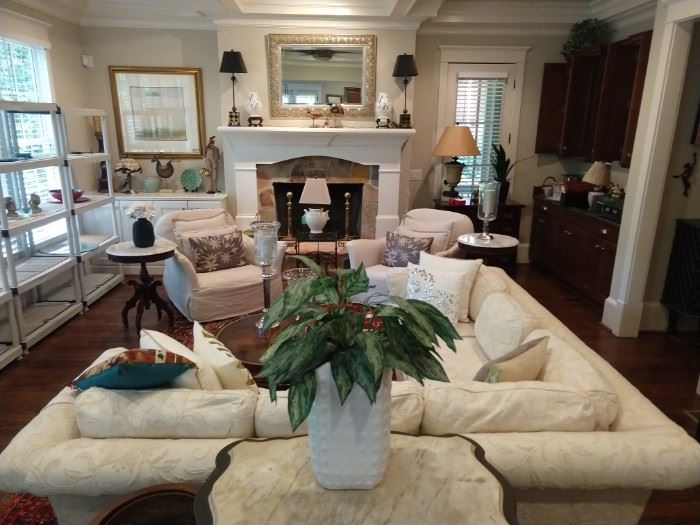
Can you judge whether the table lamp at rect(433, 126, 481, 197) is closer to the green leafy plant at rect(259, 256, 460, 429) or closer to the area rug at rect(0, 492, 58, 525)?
the green leafy plant at rect(259, 256, 460, 429)

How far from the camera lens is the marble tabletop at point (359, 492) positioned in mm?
1163

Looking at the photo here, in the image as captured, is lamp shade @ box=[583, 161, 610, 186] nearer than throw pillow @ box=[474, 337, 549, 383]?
No

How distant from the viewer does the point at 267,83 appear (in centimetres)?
517

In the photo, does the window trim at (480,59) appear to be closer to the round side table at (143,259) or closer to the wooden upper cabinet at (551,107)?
the wooden upper cabinet at (551,107)

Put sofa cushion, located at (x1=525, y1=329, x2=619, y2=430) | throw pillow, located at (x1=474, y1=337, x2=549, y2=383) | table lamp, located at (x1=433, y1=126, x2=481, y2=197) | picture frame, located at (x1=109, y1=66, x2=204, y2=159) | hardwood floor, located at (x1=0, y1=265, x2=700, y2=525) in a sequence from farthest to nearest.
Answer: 1. picture frame, located at (x1=109, y1=66, x2=204, y2=159)
2. table lamp, located at (x1=433, y1=126, x2=481, y2=197)
3. hardwood floor, located at (x1=0, y1=265, x2=700, y2=525)
4. throw pillow, located at (x1=474, y1=337, x2=549, y2=383)
5. sofa cushion, located at (x1=525, y1=329, x2=619, y2=430)

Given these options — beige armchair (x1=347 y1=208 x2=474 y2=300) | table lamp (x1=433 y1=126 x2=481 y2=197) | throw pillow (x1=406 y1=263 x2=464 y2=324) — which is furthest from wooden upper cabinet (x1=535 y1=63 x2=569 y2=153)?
throw pillow (x1=406 y1=263 x2=464 y2=324)

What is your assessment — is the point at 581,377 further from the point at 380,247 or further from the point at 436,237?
the point at 380,247

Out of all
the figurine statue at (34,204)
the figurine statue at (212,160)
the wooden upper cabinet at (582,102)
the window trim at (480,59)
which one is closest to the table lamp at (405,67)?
the window trim at (480,59)

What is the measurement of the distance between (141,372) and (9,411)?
1.83 meters

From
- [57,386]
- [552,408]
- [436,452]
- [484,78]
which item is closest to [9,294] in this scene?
[57,386]

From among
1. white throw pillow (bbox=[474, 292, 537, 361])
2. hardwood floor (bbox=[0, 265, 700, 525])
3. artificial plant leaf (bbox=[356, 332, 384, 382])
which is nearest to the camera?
artificial plant leaf (bbox=[356, 332, 384, 382])

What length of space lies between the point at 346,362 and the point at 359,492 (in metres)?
0.38

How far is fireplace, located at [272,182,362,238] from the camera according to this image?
18.4 feet

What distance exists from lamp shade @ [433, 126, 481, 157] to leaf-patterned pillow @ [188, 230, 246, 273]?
2.30 meters
